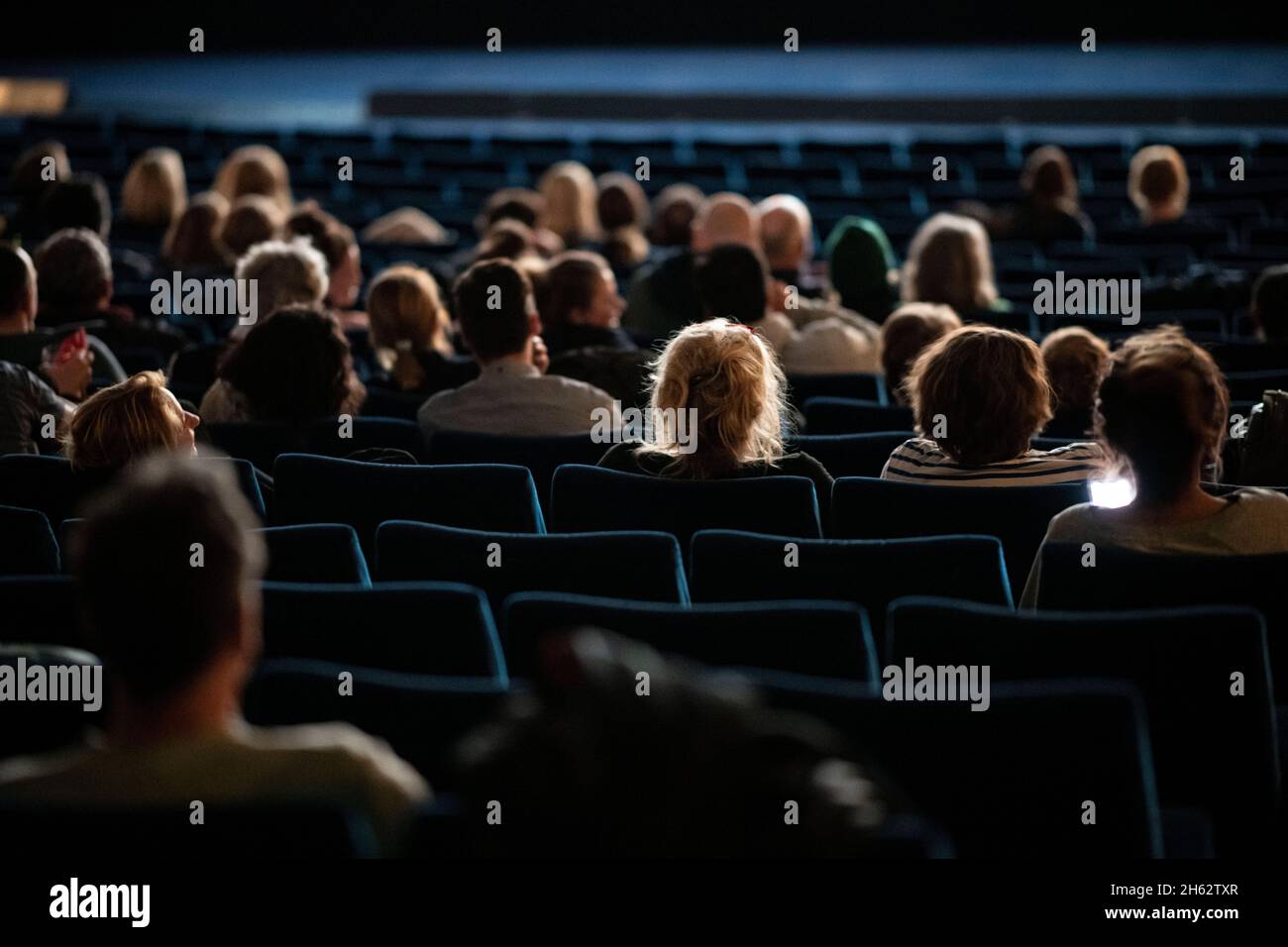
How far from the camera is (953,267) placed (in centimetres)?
574

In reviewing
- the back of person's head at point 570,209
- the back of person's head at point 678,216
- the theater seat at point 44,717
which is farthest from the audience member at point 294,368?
the back of person's head at point 570,209

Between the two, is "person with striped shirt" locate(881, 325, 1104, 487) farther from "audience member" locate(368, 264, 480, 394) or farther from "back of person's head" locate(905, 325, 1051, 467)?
"audience member" locate(368, 264, 480, 394)

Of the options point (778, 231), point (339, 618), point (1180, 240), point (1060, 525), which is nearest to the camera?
point (339, 618)

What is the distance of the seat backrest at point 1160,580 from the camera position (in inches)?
101

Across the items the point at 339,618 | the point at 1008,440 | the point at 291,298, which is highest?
the point at 291,298

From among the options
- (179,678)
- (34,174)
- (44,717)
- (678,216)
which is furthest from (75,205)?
(179,678)

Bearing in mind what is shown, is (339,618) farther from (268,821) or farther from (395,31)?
(395,31)

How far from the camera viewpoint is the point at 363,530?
3488mm

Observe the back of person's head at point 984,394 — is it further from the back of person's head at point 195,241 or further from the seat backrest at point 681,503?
the back of person's head at point 195,241

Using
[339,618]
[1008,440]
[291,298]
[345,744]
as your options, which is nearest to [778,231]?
[291,298]

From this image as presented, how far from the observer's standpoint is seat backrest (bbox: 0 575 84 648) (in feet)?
8.36

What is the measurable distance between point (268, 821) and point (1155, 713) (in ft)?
4.70

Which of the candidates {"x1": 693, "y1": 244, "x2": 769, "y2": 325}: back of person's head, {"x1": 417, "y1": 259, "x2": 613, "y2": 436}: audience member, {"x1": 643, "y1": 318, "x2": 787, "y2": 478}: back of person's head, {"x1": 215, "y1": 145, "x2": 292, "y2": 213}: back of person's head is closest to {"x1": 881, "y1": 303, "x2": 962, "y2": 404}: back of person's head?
{"x1": 693, "y1": 244, "x2": 769, "y2": 325}: back of person's head

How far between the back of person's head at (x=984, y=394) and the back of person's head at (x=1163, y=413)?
1.44 feet
